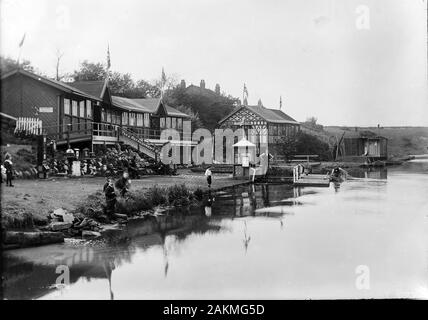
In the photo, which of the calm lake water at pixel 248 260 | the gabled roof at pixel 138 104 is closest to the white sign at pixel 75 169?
the calm lake water at pixel 248 260

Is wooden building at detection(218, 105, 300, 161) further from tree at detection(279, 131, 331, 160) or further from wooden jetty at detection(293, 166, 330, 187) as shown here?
wooden jetty at detection(293, 166, 330, 187)

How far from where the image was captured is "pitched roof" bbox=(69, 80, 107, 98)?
100 ft

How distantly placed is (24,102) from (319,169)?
2022 cm

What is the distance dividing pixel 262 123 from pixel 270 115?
1.79 metres

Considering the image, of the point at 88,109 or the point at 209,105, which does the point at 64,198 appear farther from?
the point at 88,109

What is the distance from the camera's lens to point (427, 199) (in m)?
18.9

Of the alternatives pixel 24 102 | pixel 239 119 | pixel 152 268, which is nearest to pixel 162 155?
pixel 239 119

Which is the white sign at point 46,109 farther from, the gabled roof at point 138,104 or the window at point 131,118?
the window at point 131,118

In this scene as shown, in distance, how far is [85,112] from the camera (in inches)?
1216

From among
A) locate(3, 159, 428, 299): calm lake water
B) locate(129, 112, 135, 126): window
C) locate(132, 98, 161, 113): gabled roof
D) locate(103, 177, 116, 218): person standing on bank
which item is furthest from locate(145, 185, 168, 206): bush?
locate(129, 112, 135, 126): window

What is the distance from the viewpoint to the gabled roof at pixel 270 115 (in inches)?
705

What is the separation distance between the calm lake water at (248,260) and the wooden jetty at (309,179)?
43.0 ft

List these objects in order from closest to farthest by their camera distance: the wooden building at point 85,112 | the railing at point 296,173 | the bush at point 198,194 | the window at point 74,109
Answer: the wooden building at point 85,112
the bush at point 198,194
the window at point 74,109
the railing at point 296,173
